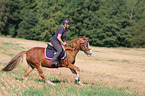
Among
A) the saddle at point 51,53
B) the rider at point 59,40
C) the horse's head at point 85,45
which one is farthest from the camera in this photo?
the horse's head at point 85,45

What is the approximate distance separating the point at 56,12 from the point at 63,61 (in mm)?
57974

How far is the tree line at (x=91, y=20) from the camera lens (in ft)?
207

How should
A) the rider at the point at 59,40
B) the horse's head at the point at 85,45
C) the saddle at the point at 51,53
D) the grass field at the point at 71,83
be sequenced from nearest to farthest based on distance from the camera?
the grass field at the point at 71,83 → the rider at the point at 59,40 → the saddle at the point at 51,53 → the horse's head at the point at 85,45

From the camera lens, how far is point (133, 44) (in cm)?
6228

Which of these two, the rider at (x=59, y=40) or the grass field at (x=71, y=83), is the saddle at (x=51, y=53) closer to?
the rider at (x=59, y=40)

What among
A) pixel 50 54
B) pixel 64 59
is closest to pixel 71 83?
pixel 64 59

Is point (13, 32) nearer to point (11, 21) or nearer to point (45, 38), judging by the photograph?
point (11, 21)

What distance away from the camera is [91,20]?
64.1m

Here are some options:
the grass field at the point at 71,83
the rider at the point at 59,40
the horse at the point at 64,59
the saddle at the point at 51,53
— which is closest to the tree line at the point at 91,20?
the grass field at the point at 71,83

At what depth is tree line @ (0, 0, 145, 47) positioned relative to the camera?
63031 mm

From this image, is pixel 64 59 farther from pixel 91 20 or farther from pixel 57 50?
pixel 91 20

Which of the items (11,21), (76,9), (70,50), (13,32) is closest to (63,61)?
(70,50)

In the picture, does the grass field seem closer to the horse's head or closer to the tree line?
the horse's head

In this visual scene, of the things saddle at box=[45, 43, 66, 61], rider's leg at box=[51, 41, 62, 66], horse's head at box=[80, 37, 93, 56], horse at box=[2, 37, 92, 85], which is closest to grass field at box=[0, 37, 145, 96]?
horse at box=[2, 37, 92, 85]
